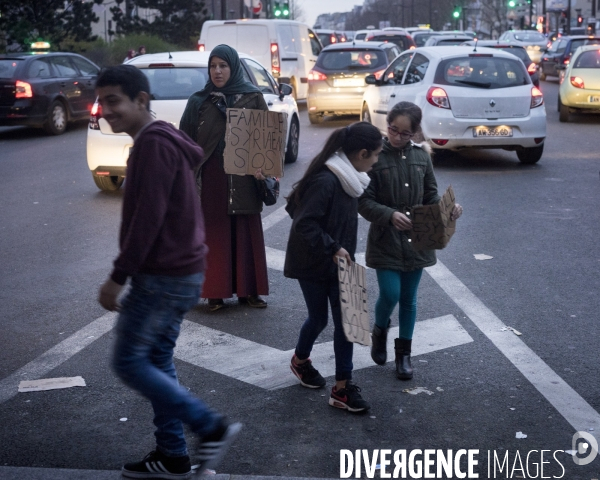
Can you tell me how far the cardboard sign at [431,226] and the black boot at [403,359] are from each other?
56 cm

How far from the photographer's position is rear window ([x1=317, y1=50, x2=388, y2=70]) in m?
19.6

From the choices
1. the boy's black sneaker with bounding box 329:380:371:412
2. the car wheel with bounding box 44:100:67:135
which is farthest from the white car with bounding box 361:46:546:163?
the car wheel with bounding box 44:100:67:135

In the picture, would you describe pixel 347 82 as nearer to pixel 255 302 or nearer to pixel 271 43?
pixel 271 43

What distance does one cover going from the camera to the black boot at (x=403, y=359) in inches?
199

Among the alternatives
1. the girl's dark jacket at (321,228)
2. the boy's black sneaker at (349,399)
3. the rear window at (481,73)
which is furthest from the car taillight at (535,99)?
the boy's black sneaker at (349,399)

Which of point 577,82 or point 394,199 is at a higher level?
point 394,199

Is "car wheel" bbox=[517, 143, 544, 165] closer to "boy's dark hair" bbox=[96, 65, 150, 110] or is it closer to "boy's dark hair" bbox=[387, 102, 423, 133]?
"boy's dark hair" bbox=[387, 102, 423, 133]

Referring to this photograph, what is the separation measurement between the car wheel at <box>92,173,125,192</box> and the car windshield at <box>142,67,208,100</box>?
4.71 ft

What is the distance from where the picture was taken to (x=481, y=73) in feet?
42.0

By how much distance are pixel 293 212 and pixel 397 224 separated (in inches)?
24.3

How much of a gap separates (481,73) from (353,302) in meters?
9.08

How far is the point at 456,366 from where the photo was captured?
5.28 m

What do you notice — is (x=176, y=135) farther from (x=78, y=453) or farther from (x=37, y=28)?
(x=37, y=28)

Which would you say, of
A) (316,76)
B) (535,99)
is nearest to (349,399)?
(535,99)
